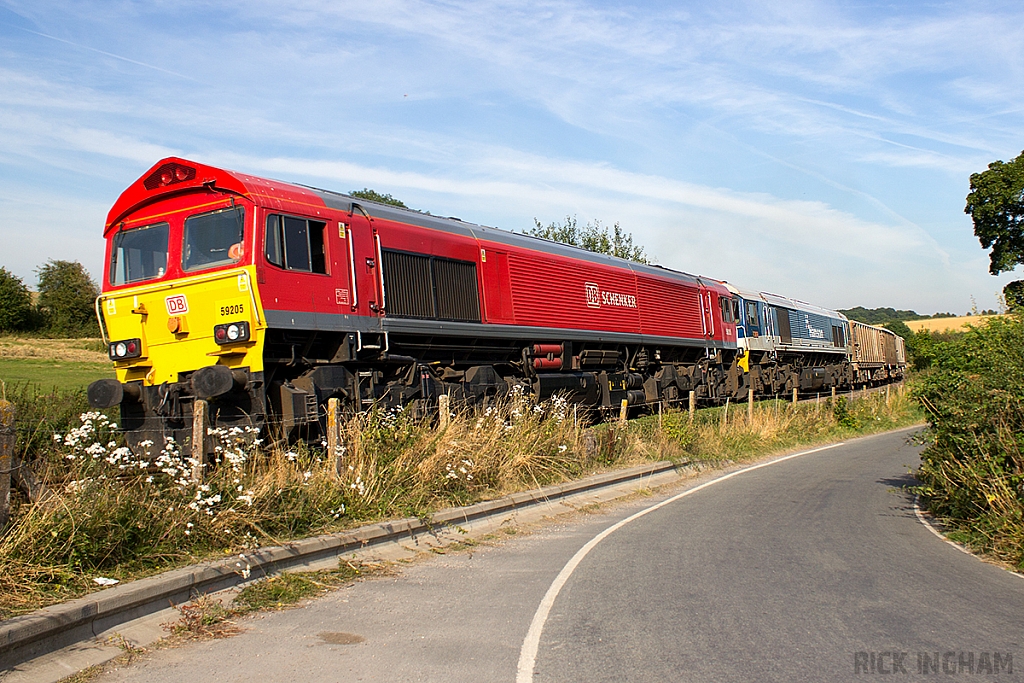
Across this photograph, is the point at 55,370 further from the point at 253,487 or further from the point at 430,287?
the point at 253,487

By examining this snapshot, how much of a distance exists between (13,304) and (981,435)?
184 ft

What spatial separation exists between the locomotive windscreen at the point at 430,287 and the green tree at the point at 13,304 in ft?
142

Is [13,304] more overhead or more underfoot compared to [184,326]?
more overhead

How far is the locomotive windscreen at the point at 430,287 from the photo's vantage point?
1311 cm

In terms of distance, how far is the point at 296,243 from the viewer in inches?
457

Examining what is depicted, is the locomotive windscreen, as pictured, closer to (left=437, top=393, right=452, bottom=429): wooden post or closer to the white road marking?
(left=437, top=393, right=452, bottom=429): wooden post

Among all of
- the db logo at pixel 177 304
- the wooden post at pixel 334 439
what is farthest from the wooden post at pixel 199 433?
the db logo at pixel 177 304

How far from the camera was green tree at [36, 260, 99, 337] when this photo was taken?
157 ft

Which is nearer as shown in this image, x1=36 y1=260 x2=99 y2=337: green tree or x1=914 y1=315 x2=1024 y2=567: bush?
x1=914 y1=315 x2=1024 y2=567: bush

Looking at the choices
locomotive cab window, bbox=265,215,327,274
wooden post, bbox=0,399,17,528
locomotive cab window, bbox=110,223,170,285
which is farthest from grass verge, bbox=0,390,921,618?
locomotive cab window, bbox=265,215,327,274

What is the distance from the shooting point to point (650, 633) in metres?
5.79

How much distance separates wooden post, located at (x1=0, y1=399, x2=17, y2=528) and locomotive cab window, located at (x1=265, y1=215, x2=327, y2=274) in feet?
17.4

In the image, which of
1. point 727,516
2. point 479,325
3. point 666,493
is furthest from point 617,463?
point 727,516

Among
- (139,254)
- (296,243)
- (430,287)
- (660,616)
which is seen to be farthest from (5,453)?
(430,287)
